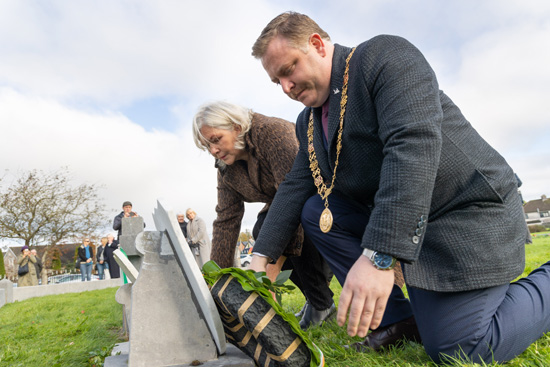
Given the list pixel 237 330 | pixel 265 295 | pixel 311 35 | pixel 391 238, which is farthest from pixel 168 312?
pixel 311 35

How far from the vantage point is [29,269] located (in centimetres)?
1886

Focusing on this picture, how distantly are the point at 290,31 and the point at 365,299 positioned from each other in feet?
→ 4.38

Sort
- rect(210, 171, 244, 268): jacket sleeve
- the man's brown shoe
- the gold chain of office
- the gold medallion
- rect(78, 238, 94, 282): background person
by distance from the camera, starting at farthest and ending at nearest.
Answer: rect(78, 238, 94, 282): background person
rect(210, 171, 244, 268): jacket sleeve
the gold medallion
the man's brown shoe
the gold chain of office

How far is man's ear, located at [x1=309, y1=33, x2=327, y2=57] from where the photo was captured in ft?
6.97

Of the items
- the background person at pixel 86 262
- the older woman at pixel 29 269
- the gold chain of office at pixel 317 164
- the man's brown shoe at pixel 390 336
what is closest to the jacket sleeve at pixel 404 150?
the gold chain of office at pixel 317 164

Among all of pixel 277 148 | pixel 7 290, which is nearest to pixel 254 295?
pixel 277 148

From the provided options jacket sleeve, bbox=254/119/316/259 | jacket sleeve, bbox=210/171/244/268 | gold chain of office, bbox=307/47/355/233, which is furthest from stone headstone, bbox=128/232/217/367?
jacket sleeve, bbox=210/171/244/268

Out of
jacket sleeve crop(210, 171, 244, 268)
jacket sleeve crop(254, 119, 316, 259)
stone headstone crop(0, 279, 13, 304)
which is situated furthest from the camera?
stone headstone crop(0, 279, 13, 304)

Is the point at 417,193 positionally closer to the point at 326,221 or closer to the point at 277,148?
the point at 326,221

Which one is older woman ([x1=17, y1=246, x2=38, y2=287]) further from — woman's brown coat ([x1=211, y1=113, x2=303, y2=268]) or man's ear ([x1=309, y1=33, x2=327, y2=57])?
man's ear ([x1=309, y1=33, x2=327, y2=57])

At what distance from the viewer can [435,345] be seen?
187cm

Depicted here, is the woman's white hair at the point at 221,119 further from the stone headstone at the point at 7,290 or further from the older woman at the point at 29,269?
the older woman at the point at 29,269

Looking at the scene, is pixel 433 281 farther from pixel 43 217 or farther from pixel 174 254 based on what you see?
pixel 43 217

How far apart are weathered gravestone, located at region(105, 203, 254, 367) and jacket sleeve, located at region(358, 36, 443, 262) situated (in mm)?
765
